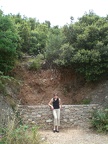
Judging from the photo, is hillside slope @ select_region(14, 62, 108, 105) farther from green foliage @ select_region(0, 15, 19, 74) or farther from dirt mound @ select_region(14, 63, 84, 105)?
green foliage @ select_region(0, 15, 19, 74)

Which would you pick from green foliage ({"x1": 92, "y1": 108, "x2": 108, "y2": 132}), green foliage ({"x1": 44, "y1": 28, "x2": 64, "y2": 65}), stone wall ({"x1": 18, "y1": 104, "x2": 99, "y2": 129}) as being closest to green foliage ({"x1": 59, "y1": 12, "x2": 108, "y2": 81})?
green foliage ({"x1": 44, "y1": 28, "x2": 64, "y2": 65})

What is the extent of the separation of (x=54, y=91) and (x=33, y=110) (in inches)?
106

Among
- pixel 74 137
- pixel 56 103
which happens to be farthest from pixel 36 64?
pixel 74 137

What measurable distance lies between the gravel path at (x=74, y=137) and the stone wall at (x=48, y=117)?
48 centimetres

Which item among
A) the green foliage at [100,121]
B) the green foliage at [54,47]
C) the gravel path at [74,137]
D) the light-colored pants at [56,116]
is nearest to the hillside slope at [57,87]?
the green foliage at [54,47]

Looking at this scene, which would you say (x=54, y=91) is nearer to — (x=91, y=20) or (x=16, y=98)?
(x=16, y=98)

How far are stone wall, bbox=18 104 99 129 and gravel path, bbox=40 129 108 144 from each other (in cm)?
48

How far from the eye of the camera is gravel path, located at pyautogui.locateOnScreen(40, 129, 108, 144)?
338 inches

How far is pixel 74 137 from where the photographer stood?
30.4ft

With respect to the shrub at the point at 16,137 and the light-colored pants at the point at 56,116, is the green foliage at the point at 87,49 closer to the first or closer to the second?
the light-colored pants at the point at 56,116

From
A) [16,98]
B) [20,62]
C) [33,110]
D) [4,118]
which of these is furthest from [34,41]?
[4,118]

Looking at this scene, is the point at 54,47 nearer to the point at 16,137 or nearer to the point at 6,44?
the point at 6,44

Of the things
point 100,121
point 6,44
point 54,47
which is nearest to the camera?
point 100,121

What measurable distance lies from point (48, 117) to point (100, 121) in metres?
2.28
